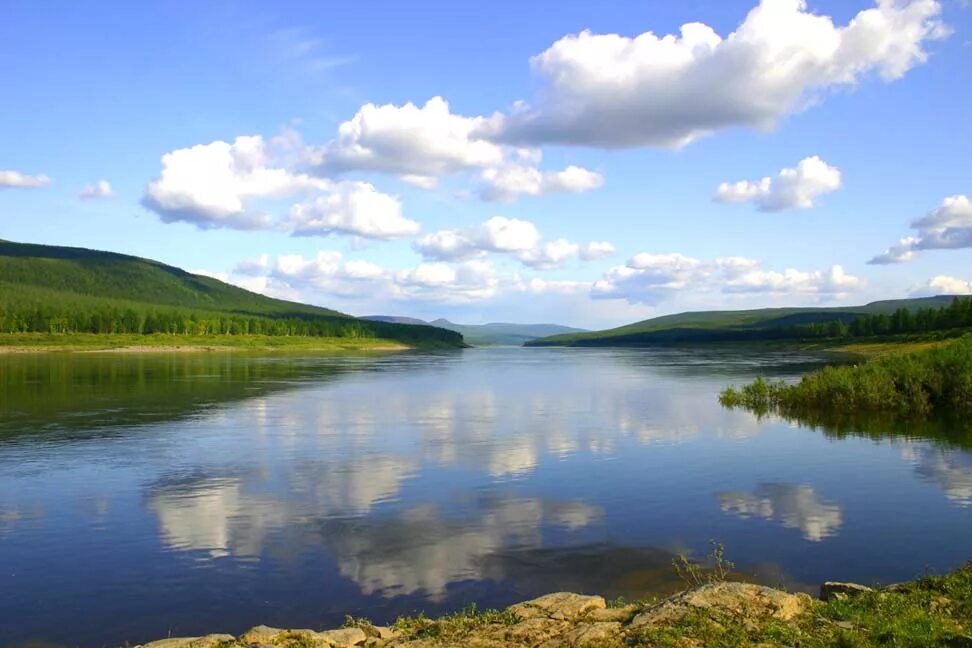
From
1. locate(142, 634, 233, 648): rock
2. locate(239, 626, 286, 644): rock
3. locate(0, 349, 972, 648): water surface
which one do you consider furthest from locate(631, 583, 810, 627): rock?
locate(142, 634, 233, 648): rock

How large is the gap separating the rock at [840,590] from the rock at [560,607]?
15.6ft

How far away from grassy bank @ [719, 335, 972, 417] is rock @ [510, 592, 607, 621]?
42283 mm

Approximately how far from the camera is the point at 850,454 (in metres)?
35.7

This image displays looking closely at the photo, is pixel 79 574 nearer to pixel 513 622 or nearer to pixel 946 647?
pixel 513 622

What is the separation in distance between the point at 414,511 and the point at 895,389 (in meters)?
40.8

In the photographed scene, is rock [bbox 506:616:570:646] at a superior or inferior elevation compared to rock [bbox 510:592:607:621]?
superior

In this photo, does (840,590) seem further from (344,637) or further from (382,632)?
(344,637)

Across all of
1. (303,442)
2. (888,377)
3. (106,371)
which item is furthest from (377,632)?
(106,371)

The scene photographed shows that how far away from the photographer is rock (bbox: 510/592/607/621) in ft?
44.5

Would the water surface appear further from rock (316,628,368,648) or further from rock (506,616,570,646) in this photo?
rock (506,616,570,646)

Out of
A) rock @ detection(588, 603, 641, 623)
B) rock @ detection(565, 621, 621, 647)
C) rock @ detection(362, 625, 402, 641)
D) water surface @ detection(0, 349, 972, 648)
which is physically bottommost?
water surface @ detection(0, 349, 972, 648)

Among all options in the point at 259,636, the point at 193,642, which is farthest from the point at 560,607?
the point at 193,642

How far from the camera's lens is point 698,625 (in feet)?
39.3

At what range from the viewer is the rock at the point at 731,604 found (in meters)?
12.6
